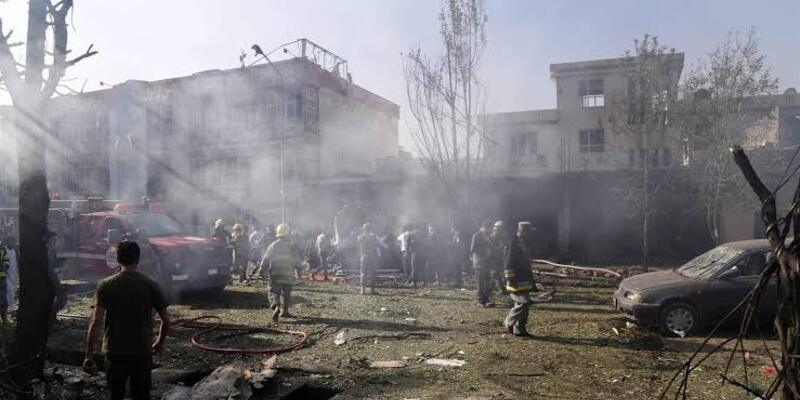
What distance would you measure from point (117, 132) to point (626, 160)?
20714mm

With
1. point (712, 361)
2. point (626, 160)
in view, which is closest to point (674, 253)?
point (626, 160)

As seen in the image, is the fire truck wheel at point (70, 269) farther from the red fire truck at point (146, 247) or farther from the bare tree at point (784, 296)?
the bare tree at point (784, 296)

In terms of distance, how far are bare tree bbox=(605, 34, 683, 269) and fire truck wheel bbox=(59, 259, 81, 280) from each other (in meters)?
14.8

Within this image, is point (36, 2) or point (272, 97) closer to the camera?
point (36, 2)

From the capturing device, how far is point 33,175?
4395mm

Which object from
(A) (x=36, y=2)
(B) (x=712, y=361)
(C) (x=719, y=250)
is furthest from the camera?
(C) (x=719, y=250)

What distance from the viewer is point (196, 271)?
10.5 metres

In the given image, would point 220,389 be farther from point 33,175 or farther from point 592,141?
point 592,141

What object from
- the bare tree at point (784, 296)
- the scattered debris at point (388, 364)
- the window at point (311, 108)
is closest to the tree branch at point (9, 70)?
the scattered debris at point (388, 364)

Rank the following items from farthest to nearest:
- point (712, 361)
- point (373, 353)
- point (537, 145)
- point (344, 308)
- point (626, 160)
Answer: point (537, 145)
point (626, 160)
point (344, 308)
point (373, 353)
point (712, 361)

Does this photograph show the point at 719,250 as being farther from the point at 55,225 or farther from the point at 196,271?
the point at 55,225

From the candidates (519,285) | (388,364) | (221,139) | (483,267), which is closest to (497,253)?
(483,267)

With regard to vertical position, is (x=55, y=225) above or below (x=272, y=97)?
below

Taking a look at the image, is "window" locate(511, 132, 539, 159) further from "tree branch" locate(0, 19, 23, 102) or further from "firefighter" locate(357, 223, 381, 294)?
"tree branch" locate(0, 19, 23, 102)
